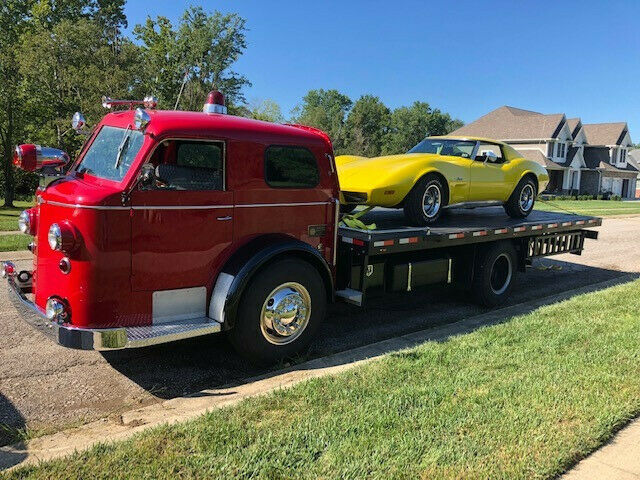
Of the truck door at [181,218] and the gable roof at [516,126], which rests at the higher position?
the gable roof at [516,126]

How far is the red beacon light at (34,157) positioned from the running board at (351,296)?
2965 millimetres

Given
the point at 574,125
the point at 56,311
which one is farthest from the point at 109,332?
the point at 574,125

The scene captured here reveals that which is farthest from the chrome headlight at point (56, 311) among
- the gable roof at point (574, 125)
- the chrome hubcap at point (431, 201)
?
the gable roof at point (574, 125)

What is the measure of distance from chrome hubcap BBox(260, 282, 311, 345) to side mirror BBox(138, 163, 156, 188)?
1401 millimetres

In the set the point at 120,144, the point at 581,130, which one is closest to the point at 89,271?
the point at 120,144

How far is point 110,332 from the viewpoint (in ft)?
12.5

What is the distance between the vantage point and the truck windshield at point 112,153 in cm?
423

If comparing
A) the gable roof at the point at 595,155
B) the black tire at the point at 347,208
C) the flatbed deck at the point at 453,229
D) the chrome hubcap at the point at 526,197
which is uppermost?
the gable roof at the point at 595,155

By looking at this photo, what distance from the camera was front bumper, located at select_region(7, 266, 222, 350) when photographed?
3.79 meters

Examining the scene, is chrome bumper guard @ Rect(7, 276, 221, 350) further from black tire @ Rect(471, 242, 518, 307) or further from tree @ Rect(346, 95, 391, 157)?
tree @ Rect(346, 95, 391, 157)

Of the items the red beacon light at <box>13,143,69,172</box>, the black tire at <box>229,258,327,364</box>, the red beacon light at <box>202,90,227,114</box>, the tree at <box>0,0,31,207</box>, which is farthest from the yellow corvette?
the tree at <box>0,0,31,207</box>

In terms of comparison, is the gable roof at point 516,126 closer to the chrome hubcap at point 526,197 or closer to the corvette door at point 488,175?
the chrome hubcap at point 526,197

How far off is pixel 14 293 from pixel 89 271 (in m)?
1.17

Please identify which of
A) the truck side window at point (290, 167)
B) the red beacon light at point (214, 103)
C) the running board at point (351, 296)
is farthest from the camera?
the running board at point (351, 296)
